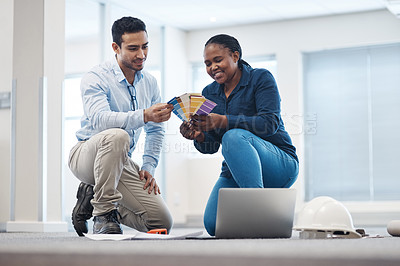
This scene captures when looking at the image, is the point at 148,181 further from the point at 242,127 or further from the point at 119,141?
the point at 242,127

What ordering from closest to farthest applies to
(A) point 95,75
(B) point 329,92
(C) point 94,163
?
→ (C) point 94,163, (A) point 95,75, (B) point 329,92

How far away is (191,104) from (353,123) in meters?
4.33

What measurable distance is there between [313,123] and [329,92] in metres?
0.38

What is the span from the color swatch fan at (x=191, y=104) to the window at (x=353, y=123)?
4208 millimetres

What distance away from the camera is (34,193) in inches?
171

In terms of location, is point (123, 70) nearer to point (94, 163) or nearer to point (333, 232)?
point (94, 163)

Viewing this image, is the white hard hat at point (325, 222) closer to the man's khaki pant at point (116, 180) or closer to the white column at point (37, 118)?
the man's khaki pant at point (116, 180)

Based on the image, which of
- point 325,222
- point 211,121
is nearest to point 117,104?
point 211,121

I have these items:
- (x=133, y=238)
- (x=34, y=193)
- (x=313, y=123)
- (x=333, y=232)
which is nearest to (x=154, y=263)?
(x=133, y=238)

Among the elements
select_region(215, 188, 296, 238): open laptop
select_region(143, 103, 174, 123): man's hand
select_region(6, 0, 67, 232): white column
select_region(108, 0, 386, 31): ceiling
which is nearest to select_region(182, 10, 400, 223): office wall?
select_region(108, 0, 386, 31): ceiling

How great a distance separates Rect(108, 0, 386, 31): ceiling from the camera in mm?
5934

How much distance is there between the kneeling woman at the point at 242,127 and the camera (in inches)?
89.1

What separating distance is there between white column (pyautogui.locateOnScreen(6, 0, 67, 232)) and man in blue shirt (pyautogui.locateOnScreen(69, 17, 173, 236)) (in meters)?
1.76

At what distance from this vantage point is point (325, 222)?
2211 mm
